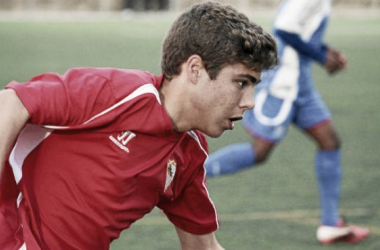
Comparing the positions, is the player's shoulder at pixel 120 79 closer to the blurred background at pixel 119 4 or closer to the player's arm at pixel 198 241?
the player's arm at pixel 198 241

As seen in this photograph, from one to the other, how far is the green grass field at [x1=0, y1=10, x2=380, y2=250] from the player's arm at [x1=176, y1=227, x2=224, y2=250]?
2432 mm

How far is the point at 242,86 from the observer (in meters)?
3.83

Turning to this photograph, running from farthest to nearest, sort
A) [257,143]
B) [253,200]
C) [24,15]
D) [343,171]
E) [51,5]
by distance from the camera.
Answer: [51,5] → [24,15] → [343,171] → [253,200] → [257,143]

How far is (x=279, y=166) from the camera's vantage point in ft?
32.1

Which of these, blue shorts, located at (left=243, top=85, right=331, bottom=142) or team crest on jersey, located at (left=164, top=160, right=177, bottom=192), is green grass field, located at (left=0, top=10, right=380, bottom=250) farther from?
team crest on jersey, located at (left=164, top=160, right=177, bottom=192)

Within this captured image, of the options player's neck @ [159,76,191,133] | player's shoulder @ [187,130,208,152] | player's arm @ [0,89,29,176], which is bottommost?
player's shoulder @ [187,130,208,152]

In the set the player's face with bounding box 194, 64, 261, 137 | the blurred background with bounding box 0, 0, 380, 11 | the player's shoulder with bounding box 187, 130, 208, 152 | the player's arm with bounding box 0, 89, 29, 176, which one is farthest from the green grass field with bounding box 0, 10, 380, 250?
the blurred background with bounding box 0, 0, 380, 11

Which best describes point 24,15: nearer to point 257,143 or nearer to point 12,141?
point 257,143

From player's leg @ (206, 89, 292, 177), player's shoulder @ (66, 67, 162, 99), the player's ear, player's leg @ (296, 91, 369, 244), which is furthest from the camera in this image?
player's leg @ (206, 89, 292, 177)

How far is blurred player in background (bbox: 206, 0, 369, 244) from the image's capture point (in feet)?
23.7

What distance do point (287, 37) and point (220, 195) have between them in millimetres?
1775

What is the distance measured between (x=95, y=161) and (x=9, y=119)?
50 centimetres

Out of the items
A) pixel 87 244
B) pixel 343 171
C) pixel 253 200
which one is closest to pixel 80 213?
pixel 87 244

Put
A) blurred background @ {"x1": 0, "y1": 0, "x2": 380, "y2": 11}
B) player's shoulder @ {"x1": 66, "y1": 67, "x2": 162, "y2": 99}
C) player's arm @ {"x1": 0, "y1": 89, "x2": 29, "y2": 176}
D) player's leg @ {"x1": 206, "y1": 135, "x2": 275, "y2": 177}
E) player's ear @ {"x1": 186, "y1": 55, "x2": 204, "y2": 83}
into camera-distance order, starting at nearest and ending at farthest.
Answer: player's arm @ {"x1": 0, "y1": 89, "x2": 29, "y2": 176} → player's shoulder @ {"x1": 66, "y1": 67, "x2": 162, "y2": 99} → player's ear @ {"x1": 186, "y1": 55, "x2": 204, "y2": 83} → player's leg @ {"x1": 206, "y1": 135, "x2": 275, "y2": 177} → blurred background @ {"x1": 0, "y1": 0, "x2": 380, "y2": 11}
